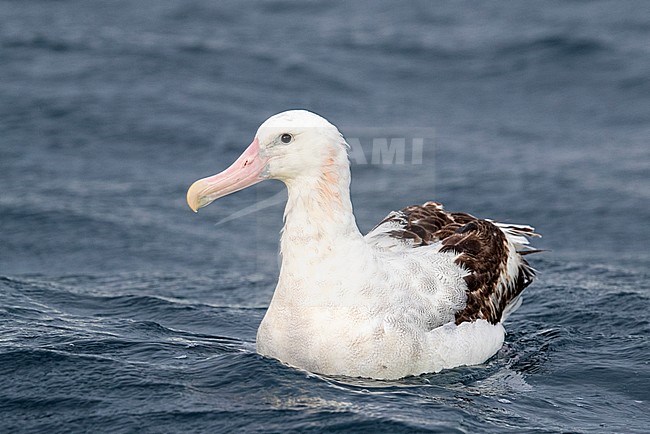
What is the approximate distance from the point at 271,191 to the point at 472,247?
4.13 m

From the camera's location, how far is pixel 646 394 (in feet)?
25.8

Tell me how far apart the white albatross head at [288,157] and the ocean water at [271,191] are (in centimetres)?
115

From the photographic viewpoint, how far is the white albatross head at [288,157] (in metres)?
7.18

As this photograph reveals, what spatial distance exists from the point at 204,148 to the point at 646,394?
7924mm

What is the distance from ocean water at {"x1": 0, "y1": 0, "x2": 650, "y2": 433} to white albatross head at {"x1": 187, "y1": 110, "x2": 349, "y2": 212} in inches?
45.4

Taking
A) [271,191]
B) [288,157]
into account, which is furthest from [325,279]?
[271,191]

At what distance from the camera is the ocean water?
7.22 meters

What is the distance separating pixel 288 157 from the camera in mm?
7191

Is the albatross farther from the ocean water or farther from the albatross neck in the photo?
the ocean water

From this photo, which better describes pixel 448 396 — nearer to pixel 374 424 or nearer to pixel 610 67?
pixel 374 424

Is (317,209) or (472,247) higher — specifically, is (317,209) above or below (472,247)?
above
